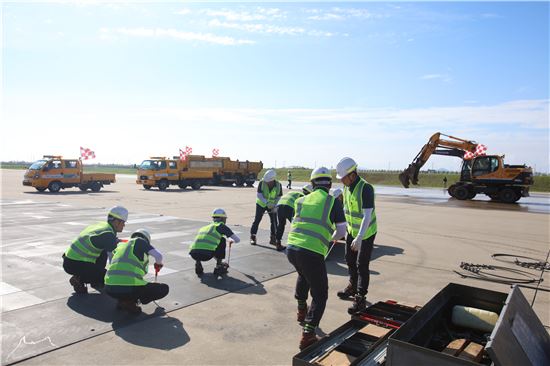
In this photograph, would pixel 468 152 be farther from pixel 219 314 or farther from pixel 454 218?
pixel 219 314

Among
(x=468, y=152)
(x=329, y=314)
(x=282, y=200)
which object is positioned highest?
(x=468, y=152)

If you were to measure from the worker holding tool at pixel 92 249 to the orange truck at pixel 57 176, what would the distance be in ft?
67.6

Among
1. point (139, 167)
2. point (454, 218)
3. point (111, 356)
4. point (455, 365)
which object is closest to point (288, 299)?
point (111, 356)

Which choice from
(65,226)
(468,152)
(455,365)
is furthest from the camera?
(468,152)

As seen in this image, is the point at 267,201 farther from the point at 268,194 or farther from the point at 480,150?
the point at 480,150

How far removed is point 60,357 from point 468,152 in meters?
24.9

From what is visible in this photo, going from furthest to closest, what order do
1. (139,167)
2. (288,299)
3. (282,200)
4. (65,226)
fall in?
(139,167), (65,226), (282,200), (288,299)

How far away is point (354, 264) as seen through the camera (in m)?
5.59

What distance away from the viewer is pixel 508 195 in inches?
892

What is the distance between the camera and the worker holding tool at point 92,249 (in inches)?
204

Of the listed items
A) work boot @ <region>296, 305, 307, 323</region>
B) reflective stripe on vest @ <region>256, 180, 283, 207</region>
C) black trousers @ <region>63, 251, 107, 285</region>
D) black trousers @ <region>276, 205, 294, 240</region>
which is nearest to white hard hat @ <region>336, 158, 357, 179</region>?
work boot @ <region>296, 305, 307, 323</region>

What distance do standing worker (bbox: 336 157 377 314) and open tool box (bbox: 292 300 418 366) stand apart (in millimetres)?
581

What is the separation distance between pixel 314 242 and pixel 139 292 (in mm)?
2264

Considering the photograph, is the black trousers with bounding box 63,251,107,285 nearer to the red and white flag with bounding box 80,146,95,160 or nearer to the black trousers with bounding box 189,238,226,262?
the black trousers with bounding box 189,238,226,262
